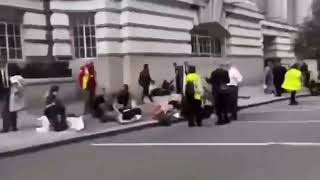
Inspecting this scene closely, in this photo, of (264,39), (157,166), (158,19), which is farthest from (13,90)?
(264,39)

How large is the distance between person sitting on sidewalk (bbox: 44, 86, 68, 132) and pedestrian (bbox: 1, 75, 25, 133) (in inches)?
30.1

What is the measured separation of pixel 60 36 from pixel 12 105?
9260mm

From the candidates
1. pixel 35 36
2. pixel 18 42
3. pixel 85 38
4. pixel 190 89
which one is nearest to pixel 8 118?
pixel 190 89

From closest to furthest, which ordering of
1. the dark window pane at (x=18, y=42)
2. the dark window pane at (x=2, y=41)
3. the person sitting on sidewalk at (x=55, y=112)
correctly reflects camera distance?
the person sitting on sidewalk at (x=55, y=112), the dark window pane at (x=2, y=41), the dark window pane at (x=18, y=42)

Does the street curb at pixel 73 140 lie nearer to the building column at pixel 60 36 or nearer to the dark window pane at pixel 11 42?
the dark window pane at pixel 11 42

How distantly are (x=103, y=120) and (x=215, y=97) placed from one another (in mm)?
3269

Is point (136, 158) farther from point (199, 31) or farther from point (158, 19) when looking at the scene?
point (199, 31)

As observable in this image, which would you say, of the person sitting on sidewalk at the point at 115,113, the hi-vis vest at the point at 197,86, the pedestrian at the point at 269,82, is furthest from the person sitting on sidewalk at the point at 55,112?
the pedestrian at the point at 269,82

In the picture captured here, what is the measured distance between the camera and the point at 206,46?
118ft

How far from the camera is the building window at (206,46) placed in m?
34.4

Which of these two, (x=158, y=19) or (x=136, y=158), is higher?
(x=158, y=19)

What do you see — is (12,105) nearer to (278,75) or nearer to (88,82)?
(88,82)

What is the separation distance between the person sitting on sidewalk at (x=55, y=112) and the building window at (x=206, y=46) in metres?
17.5

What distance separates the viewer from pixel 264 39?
163 feet
